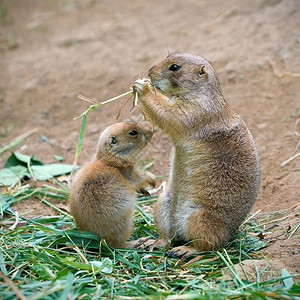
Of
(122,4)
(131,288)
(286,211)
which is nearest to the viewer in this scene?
(131,288)

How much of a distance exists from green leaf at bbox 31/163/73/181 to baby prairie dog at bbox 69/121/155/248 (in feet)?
4.89

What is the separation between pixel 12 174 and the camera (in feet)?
22.2

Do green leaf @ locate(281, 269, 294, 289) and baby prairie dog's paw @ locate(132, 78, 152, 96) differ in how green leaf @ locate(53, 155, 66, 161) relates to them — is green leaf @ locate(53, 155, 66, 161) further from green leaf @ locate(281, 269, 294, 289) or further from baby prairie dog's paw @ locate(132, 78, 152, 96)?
green leaf @ locate(281, 269, 294, 289)

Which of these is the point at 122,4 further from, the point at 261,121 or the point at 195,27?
the point at 261,121

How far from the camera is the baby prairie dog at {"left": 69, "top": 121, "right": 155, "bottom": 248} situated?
4801mm

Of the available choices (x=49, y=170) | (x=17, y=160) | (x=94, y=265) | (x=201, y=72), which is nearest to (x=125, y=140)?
(x=201, y=72)

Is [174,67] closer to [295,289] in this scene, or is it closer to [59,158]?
[295,289]

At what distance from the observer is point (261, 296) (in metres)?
3.67

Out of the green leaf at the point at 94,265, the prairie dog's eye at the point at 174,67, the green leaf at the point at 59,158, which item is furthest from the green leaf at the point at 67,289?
the green leaf at the point at 59,158

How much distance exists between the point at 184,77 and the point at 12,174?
3.27 meters

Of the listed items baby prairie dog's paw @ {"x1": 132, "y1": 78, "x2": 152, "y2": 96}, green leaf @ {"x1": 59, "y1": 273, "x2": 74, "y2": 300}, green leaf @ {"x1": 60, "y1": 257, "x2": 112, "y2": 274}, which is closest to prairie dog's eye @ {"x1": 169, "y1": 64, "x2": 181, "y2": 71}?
baby prairie dog's paw @ {"x1": 132, "y1": 78, "x2": 152, "y2": 96}

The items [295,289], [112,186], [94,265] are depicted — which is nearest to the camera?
[295,289]

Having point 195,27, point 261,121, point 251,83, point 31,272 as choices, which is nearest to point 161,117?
point 31,272

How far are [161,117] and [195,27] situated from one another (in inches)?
260
